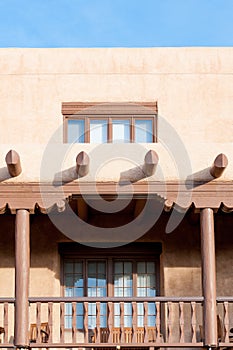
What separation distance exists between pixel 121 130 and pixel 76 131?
3.07ft

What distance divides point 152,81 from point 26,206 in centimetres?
508

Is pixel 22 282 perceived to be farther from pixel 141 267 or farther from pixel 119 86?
pixel 119 86

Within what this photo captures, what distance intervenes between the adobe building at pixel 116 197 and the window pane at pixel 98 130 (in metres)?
0.03

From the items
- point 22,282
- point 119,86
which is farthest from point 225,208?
point 119,86

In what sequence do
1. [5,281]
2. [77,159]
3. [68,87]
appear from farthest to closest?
[68,87] < [5,281] < [77,159]

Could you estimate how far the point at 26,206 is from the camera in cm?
1641

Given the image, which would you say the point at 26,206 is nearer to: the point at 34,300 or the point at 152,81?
the point at 34,300

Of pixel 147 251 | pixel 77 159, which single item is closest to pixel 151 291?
pixel 147 251

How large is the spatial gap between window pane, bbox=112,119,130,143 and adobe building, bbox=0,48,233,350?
23 mm

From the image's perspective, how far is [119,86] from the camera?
20.2m

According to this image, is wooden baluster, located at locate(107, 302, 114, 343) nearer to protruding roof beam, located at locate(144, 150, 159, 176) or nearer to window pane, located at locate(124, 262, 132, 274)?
protruding roof beam, located at locate(144, 150, 159, 176)

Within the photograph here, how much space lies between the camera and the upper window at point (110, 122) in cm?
1984

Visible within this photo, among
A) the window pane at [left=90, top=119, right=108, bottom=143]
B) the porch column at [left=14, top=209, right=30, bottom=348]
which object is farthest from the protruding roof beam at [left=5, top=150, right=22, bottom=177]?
the window pane at [left=90, top=119, right=108, bottom=143]

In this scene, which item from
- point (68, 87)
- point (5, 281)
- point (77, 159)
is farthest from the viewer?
point (68, 87)
